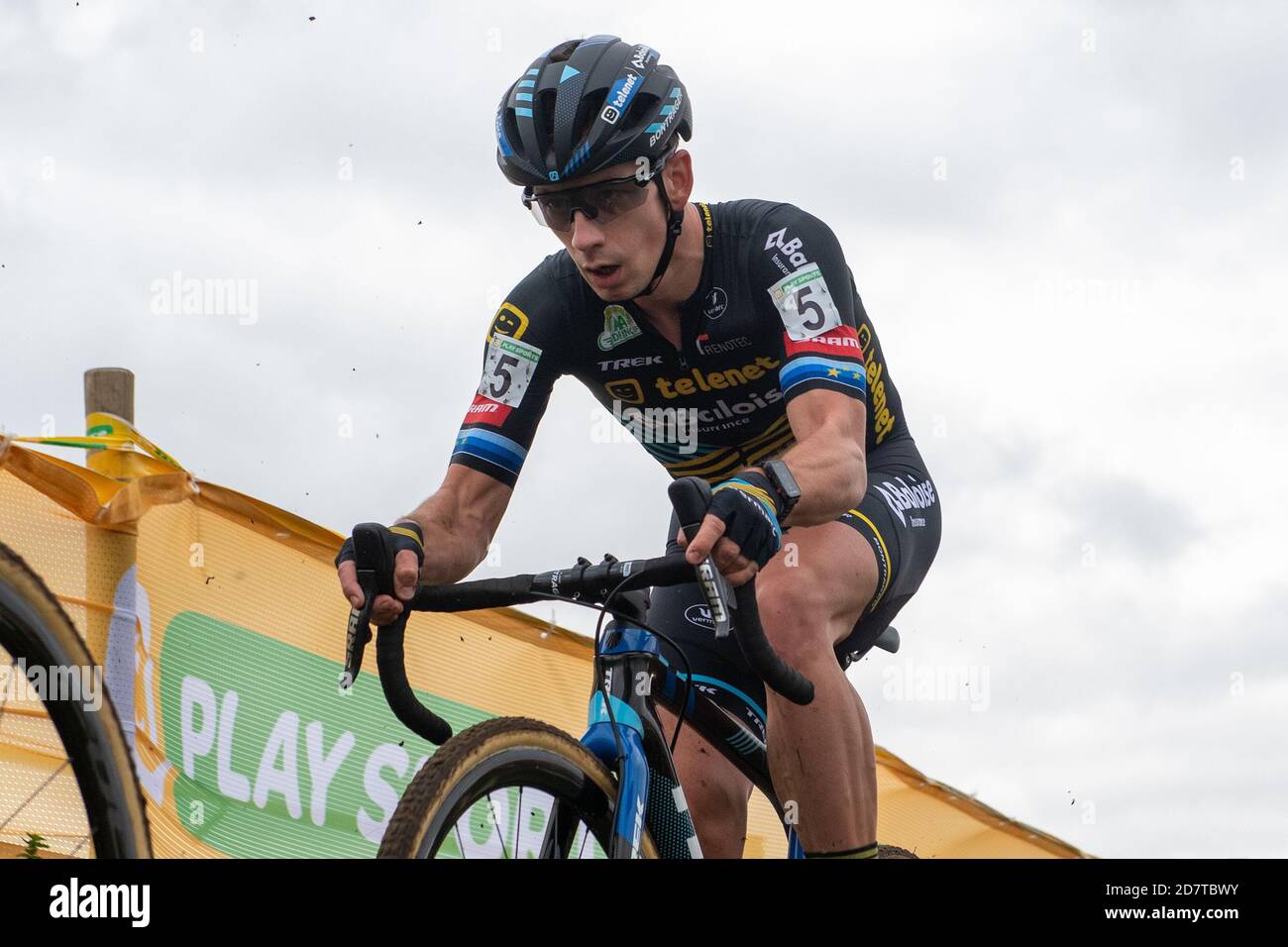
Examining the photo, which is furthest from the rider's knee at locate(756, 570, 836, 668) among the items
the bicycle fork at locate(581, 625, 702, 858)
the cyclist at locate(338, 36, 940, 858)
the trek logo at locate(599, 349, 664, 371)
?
the trek logo at locate(599, 349, 664, 371)

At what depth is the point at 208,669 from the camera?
5.07 metres

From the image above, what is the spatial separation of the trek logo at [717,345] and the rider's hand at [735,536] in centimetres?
120

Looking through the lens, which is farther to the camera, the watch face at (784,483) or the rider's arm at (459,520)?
the rider's arm at (459,520)

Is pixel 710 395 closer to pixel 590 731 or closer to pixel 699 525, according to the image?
pixel 590 731

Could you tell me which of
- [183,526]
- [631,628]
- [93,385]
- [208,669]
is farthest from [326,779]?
[631,628]

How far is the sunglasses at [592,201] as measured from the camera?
3783 mm

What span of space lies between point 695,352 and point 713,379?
0.10m

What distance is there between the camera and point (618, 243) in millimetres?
3854

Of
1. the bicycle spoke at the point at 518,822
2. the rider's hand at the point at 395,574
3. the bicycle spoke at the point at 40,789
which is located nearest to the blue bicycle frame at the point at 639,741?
the bicycle spoke at the point at 518,822

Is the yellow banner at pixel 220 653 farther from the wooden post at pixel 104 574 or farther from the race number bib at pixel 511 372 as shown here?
the race number bib at pixel 511 372

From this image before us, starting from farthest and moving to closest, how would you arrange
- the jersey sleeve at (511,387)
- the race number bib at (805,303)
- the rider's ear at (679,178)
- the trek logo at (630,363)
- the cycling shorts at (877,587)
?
the trek logo at (630,363)
the jersey sleeve at (511,387)
the rider's ear at (679,178)
the cycling shorts at (877,587)
the race number bib at (805,303)

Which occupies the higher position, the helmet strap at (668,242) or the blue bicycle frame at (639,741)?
the helmet strap at (668,242)
